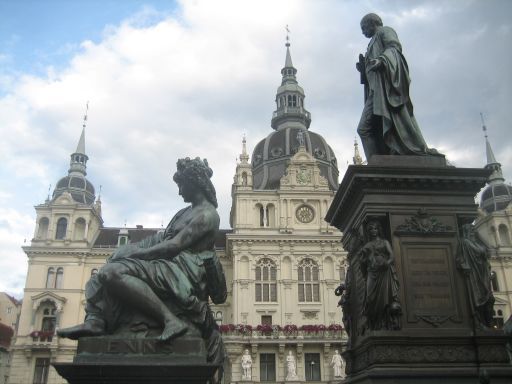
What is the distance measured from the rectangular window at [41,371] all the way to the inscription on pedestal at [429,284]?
44.5m

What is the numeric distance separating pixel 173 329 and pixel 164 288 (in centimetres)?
48

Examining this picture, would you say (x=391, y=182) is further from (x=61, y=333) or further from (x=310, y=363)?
(x=310, y=363)

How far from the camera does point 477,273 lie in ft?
26.1

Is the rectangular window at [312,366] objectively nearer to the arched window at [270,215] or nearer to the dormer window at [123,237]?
the arched window at [270,215]

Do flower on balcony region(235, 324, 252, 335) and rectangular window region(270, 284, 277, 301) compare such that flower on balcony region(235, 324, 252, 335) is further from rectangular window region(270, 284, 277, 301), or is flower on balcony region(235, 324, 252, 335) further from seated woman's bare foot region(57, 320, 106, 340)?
seated woman's bare foot region(57, 320, 106, 340)

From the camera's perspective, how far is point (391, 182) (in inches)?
337

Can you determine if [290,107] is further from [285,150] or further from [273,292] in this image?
[273,292]

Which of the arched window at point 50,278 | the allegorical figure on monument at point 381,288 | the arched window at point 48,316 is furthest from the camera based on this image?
the arched window at point 50,278

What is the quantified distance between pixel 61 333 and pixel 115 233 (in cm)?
5138

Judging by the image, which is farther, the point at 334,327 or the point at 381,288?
the point at 334,327

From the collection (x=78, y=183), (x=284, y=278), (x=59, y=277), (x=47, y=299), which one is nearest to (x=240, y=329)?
(x=284, y=278)

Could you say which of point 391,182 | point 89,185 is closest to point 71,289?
point 89,185

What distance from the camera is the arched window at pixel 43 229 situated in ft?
166

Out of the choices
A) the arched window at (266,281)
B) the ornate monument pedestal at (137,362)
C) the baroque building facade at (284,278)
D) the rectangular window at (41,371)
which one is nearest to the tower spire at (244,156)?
the baroque building facade at (284,278)
